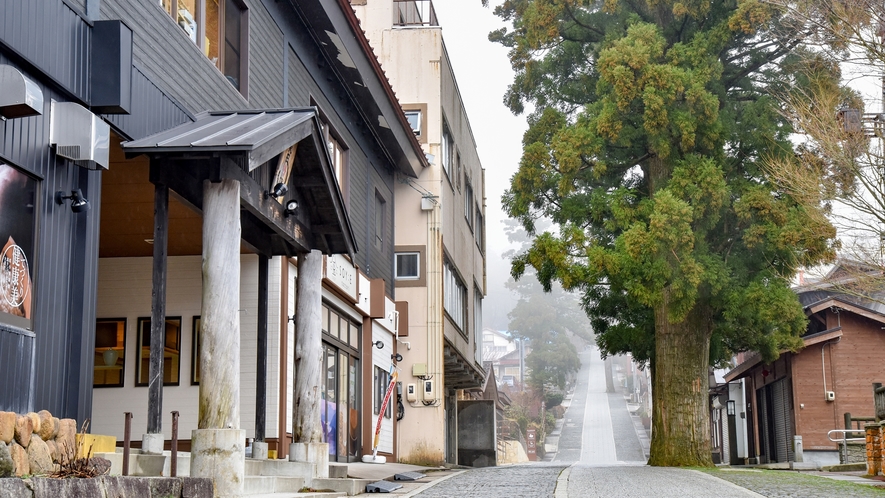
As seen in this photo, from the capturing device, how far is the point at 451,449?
38.7m

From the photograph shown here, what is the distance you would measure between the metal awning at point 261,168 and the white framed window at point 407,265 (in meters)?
13.9

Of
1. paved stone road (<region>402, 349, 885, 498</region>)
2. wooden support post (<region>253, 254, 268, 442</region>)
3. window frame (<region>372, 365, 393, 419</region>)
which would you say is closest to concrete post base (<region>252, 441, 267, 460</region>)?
wooden support post (<region>253, 254, 268, 442</region>)

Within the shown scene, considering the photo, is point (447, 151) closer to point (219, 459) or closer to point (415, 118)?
point (415, 118)

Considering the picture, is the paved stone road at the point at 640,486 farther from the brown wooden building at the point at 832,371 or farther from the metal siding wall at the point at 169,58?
the brown wooden building at the point at 832,371

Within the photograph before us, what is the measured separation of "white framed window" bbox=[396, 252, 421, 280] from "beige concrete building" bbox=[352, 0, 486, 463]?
0.03 m

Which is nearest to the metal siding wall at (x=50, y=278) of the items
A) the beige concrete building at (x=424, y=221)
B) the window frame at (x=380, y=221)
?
the window frame at (x=380, y=221)

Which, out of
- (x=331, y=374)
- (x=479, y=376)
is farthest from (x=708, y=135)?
(x=479, y=376)

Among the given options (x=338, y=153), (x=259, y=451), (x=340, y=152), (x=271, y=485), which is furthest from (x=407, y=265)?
(x=271, y=485)

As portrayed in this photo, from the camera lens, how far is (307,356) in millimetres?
13164

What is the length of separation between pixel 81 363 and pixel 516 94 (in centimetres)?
1758

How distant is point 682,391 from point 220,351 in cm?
1420

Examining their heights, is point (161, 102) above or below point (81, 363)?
above

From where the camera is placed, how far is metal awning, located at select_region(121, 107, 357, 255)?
32.2 feet

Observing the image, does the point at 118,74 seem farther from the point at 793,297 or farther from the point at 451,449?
the point at 451,449
